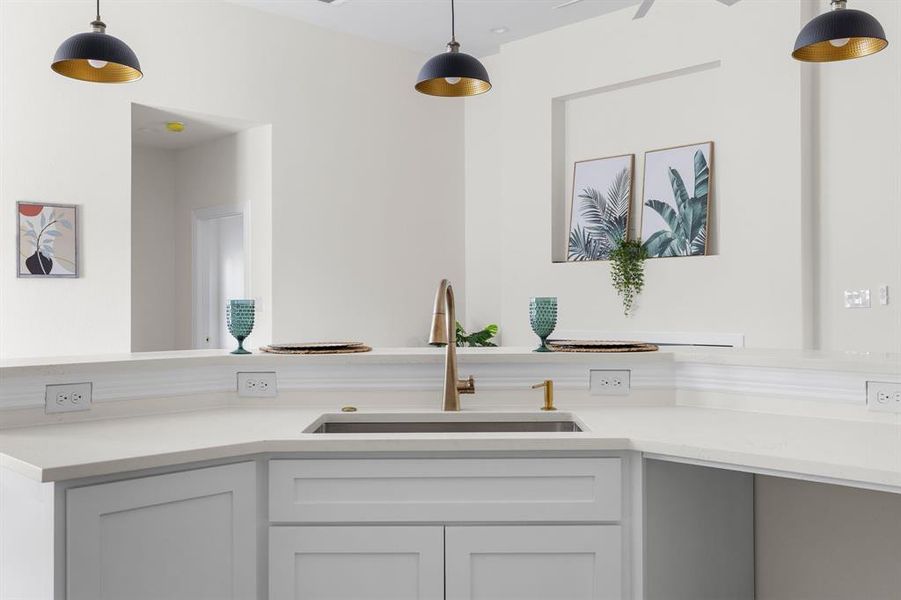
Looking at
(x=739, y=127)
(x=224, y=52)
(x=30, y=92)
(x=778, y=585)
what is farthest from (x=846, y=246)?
(x=30, y=92)

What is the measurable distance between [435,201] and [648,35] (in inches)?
90.6

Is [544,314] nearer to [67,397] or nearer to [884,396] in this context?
[884,396]

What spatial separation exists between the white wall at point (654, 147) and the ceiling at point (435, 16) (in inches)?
7.3

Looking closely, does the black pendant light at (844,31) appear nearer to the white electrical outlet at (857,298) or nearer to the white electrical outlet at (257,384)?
the white electrical outlet at (257,384)

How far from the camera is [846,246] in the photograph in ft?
15.6

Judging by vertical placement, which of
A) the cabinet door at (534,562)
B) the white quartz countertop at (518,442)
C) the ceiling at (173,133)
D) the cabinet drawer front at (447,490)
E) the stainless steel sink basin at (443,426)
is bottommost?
the cabinet door at (534,562)

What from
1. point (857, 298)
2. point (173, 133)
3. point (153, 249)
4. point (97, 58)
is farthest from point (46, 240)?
point (857, 298)

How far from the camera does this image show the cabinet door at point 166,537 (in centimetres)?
157

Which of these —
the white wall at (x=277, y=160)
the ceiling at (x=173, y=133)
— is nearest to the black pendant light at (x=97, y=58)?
the white wall at (x=277, y=160)

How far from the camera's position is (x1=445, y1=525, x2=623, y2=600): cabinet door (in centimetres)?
180

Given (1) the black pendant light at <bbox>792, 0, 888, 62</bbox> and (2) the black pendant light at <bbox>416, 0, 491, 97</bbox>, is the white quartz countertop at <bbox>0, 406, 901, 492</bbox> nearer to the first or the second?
(1) the black pendant light at <bbox>792, 0, 888, 62</bbox>

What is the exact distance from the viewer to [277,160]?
19.1 ft

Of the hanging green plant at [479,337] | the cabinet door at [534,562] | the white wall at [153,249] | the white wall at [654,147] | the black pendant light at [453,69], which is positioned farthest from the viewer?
the white wall at [153,249]

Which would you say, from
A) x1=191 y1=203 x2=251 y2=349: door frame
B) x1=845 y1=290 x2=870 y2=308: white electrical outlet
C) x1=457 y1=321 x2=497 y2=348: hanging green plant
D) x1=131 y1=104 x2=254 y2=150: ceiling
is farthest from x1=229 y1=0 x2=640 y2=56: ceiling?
x1=845 y1=290 x2=870 y2=308: white electrical outlet
